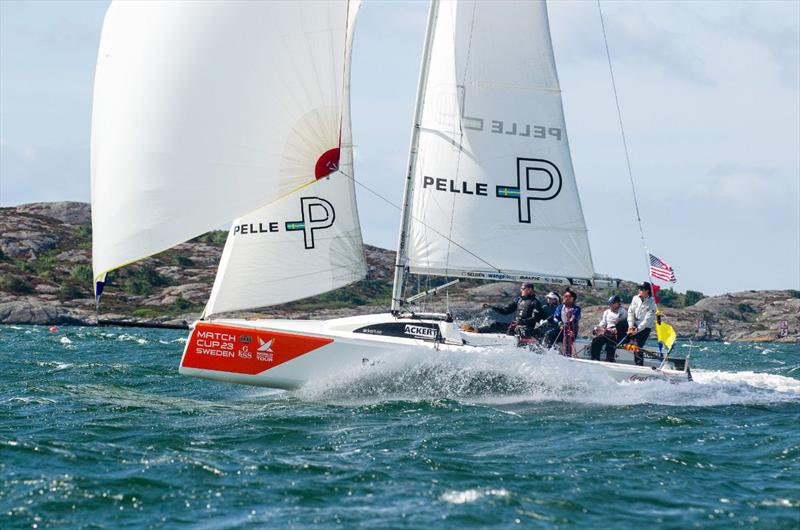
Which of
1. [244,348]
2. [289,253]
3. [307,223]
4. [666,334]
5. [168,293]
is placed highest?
[168,293]

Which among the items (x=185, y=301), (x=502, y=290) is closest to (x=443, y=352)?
(x=185, y=301)

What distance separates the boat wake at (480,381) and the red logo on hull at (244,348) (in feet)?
2.17

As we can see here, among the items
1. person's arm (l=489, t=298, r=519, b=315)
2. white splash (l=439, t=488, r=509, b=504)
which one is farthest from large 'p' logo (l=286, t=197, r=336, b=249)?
white splash (l=439, t=488, r=509, b=504)

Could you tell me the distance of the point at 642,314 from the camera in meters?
20.4

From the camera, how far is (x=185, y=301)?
257 ft

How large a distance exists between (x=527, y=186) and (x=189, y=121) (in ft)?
20.3

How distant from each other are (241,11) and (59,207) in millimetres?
85781

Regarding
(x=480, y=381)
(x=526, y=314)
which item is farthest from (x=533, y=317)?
(x=480, y=381)

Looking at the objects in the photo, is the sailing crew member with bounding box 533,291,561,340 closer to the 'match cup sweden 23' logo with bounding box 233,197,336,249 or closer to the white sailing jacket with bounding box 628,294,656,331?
the white sailing jacket with bounding box 628,294,656,331

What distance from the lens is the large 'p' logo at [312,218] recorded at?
784 inches

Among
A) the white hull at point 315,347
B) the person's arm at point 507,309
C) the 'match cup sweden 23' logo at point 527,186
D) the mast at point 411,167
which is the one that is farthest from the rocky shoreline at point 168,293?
the white hull at point 315,347

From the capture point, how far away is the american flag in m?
20.1

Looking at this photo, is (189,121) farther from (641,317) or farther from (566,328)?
(641,317)

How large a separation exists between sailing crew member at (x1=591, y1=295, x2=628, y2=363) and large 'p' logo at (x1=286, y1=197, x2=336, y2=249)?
510 cm
